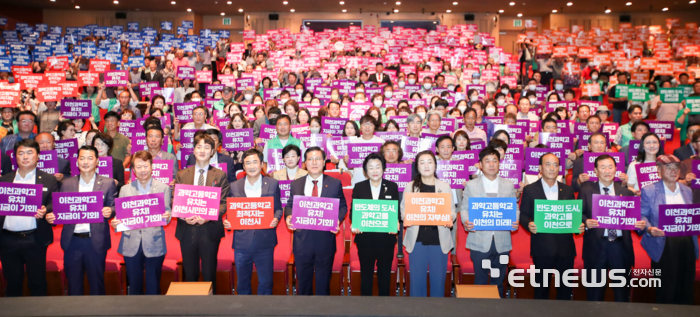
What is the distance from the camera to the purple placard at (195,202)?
409 cm

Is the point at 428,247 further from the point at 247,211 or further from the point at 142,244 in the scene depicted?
the point at 142,244

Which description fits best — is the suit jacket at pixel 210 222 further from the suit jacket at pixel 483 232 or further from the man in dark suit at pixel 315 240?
the suit jacket at pixel 483 232

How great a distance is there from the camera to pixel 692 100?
8.22m

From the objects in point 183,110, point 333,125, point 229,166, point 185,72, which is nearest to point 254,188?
→ point 229,166

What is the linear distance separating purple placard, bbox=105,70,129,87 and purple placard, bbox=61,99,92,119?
1548 millimetres

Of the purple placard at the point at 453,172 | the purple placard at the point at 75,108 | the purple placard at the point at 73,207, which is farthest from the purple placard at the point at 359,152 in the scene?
the purple placard at the point at 75,108

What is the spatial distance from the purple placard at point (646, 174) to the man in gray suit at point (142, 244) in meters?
4.85

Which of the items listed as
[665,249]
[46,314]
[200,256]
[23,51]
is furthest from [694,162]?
[23,51]

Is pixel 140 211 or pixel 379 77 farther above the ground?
pixel 379 77

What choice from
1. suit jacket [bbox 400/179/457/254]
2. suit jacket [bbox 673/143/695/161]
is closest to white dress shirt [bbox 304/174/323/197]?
suit jacket [bbox 400/179/457/254]

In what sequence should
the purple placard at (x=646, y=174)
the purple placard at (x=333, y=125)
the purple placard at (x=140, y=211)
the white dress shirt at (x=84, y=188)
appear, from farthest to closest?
the purple placard at (x=333, y=125) → the purple placard at (x=646, y=174) → the white dress shirt at (x=84, y=188) → the purple placard at (x=140, y=211)

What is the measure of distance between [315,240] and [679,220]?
329 centimetres

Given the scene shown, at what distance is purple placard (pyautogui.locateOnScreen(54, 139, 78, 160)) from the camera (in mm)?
5840

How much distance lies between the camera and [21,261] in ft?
14.1
